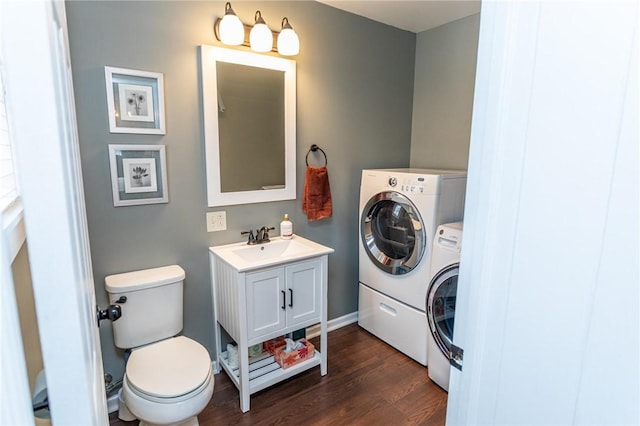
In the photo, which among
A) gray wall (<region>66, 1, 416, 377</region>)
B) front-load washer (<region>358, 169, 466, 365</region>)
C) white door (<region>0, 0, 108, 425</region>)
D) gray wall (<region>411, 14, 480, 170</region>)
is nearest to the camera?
white door (<region>0, 0, 108, 425</region>)

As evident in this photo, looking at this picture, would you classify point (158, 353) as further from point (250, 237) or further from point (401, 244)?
point (401, 244)

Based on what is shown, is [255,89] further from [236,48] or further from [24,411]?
[24,411]

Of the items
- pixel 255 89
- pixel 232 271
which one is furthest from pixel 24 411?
pixel 255 89

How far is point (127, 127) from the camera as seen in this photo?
1878mm

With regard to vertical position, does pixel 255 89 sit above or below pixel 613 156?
above

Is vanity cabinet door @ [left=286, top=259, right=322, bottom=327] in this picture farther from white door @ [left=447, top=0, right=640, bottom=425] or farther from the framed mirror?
white door @ [left=447, top=0, right=640, bottom=425]

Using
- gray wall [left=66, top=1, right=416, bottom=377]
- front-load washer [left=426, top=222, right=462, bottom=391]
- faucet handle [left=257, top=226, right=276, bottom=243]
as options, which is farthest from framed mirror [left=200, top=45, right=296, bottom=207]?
front-load washer [left=426, top=222, right=462, bottom=391]

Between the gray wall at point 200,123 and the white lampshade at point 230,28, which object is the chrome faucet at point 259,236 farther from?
the white lampshade at point 230,28

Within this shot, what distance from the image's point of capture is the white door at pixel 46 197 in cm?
38

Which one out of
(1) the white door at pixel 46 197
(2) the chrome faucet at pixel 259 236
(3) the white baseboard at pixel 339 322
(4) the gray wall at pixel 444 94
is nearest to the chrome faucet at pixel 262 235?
(2) the chrome faucet at pixel 259 236

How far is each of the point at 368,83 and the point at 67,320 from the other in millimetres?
2801

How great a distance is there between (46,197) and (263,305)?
1730 mm

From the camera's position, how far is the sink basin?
2007 mm

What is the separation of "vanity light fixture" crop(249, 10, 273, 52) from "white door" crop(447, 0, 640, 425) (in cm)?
170
